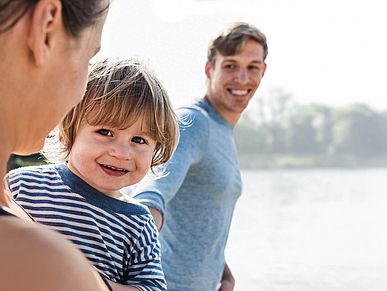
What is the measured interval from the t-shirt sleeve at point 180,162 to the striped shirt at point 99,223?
0.57 metres

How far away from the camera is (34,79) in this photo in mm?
865

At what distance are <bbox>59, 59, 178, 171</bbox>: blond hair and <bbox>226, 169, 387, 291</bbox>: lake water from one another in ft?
24.2

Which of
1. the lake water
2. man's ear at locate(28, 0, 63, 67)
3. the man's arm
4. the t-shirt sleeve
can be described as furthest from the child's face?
the lake water

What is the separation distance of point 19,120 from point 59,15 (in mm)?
119

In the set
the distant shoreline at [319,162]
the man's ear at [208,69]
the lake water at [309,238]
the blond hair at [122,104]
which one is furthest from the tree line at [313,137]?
the blond hair at [122,104]

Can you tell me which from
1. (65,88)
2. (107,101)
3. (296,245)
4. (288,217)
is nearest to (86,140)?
(107,101)

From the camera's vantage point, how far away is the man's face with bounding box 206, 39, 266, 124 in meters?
2.94

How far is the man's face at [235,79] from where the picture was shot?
2938 mm

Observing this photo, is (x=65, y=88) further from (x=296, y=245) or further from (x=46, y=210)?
(x=296, y=245)

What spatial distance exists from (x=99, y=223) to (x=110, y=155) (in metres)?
0.16

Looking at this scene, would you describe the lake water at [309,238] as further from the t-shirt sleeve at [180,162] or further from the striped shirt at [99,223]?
the striped shirt at [99,223]

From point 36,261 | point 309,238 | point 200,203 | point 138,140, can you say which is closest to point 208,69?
point 200,203

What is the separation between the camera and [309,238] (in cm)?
1371

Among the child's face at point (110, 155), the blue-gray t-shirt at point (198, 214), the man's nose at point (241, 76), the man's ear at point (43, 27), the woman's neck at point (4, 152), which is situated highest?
the man's ear at point (43, 27)
